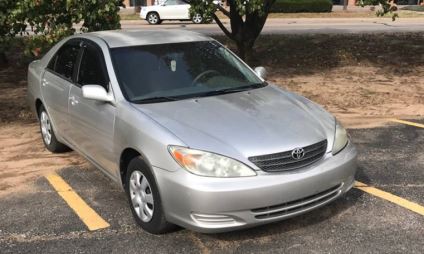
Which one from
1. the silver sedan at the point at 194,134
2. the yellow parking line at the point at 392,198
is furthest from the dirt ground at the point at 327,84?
the yellow parking line at the point at 392,198

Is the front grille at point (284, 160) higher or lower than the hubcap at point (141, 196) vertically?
higher

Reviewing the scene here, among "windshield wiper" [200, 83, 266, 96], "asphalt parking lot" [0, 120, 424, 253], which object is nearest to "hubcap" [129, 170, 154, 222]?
"asphalt parking lot" [0, 120, 424, 253]

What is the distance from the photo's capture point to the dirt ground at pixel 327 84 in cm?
630

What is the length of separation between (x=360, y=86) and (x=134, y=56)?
680 cm

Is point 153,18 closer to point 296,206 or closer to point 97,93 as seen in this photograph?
point 97,93

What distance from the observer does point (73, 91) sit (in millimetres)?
5211

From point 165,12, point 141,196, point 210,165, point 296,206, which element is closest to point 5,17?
point 141,196

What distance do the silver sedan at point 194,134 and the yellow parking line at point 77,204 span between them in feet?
1.25

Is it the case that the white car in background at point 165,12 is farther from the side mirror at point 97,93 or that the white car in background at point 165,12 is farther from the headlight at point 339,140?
the headlight at point 339,140

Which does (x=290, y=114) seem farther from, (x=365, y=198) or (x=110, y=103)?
(x=110, y=103)

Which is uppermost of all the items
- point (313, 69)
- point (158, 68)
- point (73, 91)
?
point (158, 68)

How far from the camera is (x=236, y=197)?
3547 millimetres

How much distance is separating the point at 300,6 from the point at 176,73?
101 feet

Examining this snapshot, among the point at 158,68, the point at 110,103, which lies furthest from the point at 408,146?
the point at 110,103
